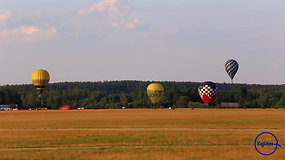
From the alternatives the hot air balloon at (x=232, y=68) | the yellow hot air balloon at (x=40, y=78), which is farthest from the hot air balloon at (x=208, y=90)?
the yellow hot air balloon at (x=40, y=78)

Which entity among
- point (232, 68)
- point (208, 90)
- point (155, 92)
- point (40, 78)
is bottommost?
point (155, 92)

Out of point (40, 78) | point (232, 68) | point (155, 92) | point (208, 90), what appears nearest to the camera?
point (40, 78)

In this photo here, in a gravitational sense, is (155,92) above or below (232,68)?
below

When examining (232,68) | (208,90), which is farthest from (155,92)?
(232,68)

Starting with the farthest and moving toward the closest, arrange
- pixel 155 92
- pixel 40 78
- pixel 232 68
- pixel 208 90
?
pixel 155 92, pixel 232 68, pixel 208 90, pixel 40 78

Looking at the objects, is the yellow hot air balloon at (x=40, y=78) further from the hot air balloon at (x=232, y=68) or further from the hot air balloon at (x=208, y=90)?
the hot air balloon at (x=232, y=68)

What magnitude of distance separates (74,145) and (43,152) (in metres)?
4.76

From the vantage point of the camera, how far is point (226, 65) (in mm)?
146000

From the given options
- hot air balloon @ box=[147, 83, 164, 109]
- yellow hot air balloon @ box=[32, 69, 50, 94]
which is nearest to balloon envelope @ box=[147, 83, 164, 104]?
hot air balloon @ box=[147, 83, 164, 109]

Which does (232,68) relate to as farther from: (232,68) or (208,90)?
(208,90)

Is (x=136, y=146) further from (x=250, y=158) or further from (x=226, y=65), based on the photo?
(x=226, y=65)

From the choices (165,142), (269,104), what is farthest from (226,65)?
(165,142)

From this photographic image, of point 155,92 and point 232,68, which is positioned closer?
point 232,68

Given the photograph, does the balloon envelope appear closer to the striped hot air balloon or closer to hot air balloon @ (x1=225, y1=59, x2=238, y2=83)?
the striped hot air balloon
